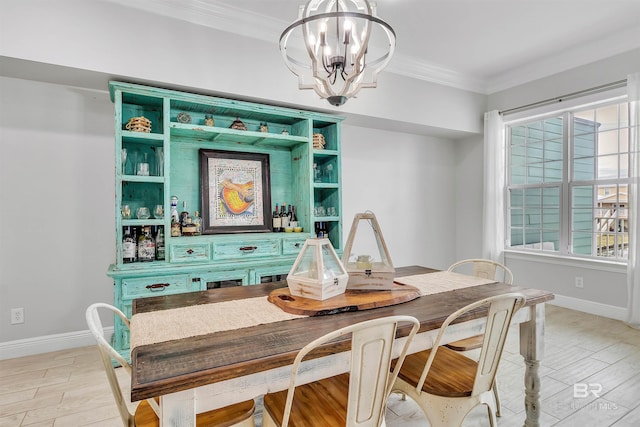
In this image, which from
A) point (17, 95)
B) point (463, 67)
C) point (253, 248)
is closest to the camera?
point (17, 95)

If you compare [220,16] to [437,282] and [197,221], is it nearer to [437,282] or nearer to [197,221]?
[197,221]

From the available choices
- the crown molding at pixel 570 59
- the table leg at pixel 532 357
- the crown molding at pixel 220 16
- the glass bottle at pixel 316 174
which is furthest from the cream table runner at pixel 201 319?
the crown molding at pixel 570 59

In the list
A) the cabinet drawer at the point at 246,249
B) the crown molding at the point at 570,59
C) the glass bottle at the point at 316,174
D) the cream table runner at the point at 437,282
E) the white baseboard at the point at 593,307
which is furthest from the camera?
the glass bottle at the point at 316,174

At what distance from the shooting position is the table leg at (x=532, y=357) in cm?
176

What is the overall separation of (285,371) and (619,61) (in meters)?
4.47

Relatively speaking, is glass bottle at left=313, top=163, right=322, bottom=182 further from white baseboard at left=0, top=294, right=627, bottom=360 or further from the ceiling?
white baseboard at left=0, top=294, right=627, bottom=360

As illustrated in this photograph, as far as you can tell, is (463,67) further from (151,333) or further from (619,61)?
(151,333)

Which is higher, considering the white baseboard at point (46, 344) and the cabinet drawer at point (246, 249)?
the cabinet drawer at point (246, 249)

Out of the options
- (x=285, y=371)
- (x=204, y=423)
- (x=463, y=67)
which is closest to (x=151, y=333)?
(x=204, y=423)

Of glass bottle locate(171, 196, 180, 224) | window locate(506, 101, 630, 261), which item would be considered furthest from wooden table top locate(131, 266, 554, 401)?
window locate(506, 101, 630, 261)

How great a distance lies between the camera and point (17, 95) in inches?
108

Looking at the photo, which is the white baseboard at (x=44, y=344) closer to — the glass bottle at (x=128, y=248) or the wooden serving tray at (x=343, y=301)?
the glass bottle at (x=128, y=248)

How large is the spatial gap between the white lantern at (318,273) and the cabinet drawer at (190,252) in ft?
4.83

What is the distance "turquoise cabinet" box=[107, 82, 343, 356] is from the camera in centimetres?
270
